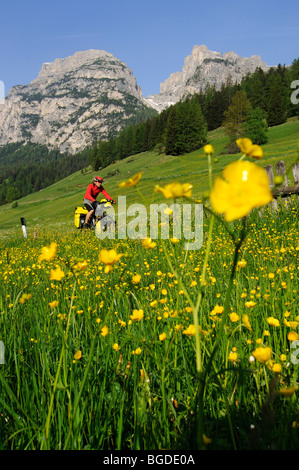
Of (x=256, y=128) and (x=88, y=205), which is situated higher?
(x=256, y=128)

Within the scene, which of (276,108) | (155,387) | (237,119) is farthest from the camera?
(276,108)

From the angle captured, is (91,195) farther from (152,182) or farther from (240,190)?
(152,182)

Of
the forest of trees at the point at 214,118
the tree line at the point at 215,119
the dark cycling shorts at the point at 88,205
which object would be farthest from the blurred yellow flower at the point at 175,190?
the tree line at the point at 215,119

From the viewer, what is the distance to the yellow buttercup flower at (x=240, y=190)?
55 centimetres

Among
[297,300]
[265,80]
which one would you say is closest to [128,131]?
[265,80]

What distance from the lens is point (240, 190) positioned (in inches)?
22.1

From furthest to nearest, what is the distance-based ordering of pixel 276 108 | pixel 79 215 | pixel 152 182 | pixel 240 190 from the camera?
pixel 276 108 < pixel 152 182 < pixel 79 215 < pixel 240 190

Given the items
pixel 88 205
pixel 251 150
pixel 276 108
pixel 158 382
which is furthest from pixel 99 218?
pixel 276 108

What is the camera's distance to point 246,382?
1321mm

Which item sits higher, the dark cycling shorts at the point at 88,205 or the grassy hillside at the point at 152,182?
the grassy hillside at the point at 152,182

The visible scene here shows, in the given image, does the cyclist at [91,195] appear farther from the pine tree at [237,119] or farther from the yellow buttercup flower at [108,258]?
the pine tree at [237,119]

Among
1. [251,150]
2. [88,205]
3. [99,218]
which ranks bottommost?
[251,150]

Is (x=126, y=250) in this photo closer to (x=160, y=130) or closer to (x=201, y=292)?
(x=201, y=292)
